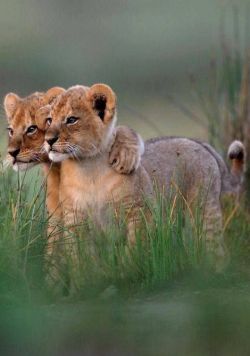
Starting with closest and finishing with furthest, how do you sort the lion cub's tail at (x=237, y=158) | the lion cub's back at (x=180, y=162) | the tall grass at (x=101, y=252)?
the tall grass at (x=101, y=252) < the lion cub's back at (x=180, y=162) < the lion cub's tail at (x=237, y=158)

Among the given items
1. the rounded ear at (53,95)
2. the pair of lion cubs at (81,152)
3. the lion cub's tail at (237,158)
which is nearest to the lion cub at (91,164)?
the pair of lion cubs at (81,152)

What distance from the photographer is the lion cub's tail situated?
10.4 meters

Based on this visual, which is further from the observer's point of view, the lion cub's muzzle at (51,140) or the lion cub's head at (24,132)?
the lion cub's head at (24,132)

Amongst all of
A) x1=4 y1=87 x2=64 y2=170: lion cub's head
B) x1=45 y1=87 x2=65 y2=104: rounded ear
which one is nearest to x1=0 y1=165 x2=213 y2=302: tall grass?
x1=4 y1=87 x2=64 y2=170: lion cub's head

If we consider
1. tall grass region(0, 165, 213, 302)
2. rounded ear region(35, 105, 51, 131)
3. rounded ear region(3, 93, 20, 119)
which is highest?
rounded ear region(3, 93, 20, 119)

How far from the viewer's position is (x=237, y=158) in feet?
34.3

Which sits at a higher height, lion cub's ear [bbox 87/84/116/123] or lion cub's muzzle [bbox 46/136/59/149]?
lion cub's ear [bbox 87/84/116/123]

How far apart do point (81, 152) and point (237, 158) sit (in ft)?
4.74

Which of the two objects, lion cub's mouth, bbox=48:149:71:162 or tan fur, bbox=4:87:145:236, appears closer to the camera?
lion cub's mouth, bbox=48:149:71:162

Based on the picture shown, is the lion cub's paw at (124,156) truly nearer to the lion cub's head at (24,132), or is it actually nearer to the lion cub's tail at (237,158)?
the lion cub's head at (24,132)

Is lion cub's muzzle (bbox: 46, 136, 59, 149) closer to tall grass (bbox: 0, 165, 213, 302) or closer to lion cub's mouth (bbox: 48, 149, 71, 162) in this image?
lion cub's mouth (bbox: 48, 149, 71, 162)

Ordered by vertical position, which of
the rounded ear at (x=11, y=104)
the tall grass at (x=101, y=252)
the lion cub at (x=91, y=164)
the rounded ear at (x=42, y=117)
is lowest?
the tall grass at (x=101, y=252)

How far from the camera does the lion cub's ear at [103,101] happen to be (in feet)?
30.4

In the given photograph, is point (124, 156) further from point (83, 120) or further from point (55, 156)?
point (55, 156)
